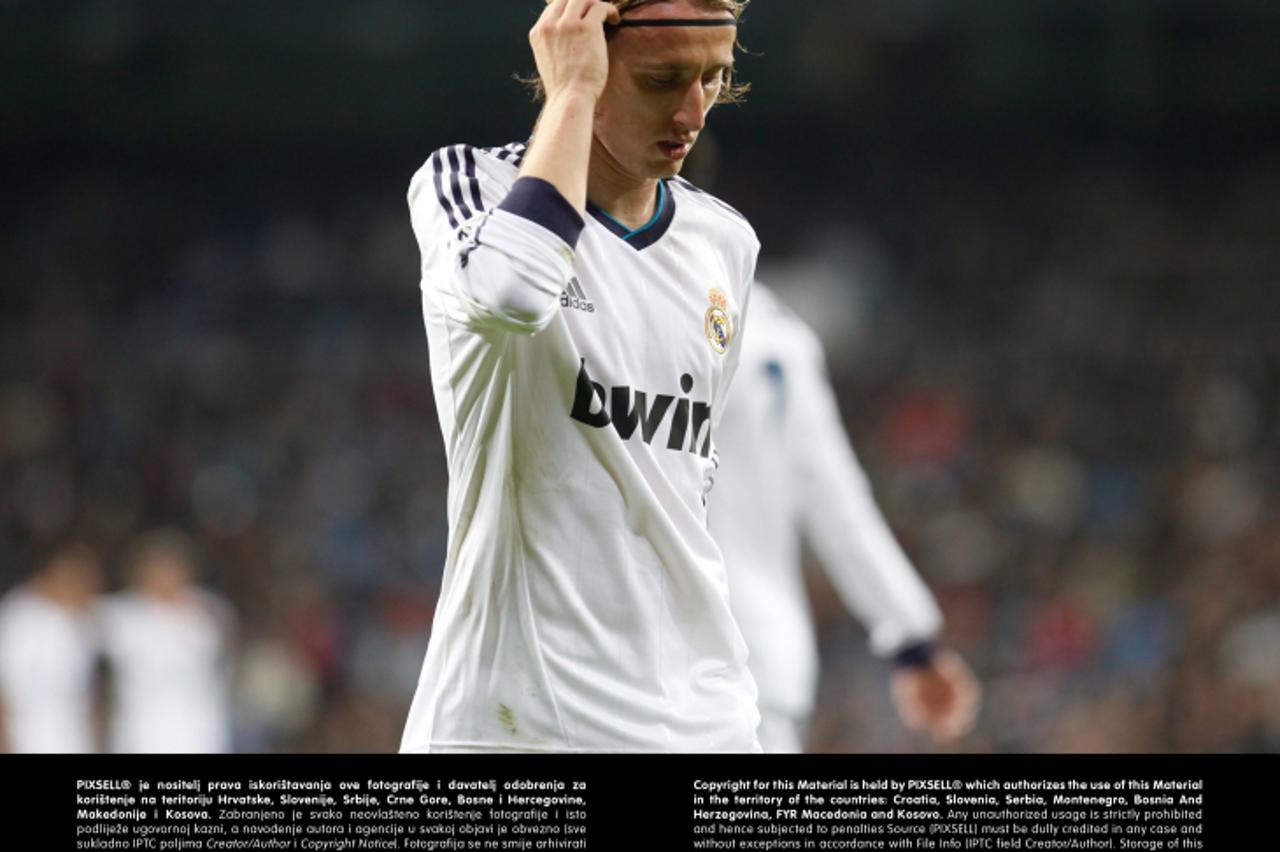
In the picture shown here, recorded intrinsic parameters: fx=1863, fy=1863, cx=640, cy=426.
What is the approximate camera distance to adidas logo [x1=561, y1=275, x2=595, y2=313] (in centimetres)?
316

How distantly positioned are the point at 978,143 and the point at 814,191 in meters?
1.80

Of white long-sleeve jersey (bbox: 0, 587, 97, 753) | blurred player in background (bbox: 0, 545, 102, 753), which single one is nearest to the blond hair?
blurred player in background (bbox: 0, 545, 102, 753)

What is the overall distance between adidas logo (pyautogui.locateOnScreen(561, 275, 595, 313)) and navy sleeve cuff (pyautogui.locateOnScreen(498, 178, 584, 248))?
19 cm

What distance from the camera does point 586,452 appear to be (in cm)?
317

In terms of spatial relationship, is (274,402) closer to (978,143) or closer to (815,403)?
(978,143)

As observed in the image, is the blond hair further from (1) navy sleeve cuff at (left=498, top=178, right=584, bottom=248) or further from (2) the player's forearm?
(1) navy sleeve cuff at (left=498, top=178, right=584, bottom=248)

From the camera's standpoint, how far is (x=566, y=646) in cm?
317

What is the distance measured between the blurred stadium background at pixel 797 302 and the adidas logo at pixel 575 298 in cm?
1059

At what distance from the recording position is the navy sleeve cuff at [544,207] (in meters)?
2.94

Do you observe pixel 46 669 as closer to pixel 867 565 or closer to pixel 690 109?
pixel 867 565

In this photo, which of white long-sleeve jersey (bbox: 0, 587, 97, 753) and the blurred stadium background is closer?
white long-sleeve jersey (bbox: 0, 587, 97, 753)

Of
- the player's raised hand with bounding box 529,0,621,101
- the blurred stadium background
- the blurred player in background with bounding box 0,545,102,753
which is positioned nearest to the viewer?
the player's raised hand with bounding box 529,0,621,101

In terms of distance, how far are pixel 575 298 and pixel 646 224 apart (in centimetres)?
31

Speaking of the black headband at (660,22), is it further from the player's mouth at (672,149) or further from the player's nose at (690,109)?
the player's mouth at (672,149)
